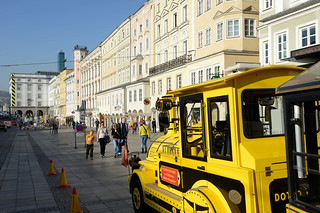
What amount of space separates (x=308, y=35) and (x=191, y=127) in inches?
526

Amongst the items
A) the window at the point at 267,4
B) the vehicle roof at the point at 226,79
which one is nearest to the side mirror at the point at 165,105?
the vehicle roof at the point at 226,79

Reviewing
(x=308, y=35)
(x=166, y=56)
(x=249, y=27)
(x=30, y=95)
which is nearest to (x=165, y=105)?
(x=308, y=35)

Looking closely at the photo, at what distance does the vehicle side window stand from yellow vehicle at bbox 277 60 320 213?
1123 millimetres

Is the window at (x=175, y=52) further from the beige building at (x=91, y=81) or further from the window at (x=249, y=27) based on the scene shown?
the beige building at (x=91, y=81)

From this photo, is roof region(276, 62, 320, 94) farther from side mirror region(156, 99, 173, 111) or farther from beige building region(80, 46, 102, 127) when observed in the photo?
beige building region(80, 46, 102, 127)

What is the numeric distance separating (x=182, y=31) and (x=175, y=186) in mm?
27054

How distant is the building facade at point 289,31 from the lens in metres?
15.2

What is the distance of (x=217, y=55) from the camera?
78.3 ft

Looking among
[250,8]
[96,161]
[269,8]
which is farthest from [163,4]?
[96,161]

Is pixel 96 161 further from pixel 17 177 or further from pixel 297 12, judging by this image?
pixel 297 12

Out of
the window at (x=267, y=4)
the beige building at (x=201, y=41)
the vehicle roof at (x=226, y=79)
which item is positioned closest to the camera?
the vehicle roof at (x=226, y=79)

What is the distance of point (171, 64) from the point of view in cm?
3259

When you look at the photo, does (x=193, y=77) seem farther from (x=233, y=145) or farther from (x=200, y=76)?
(x=233, y=145)

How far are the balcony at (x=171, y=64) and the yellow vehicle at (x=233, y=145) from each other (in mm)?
24266
